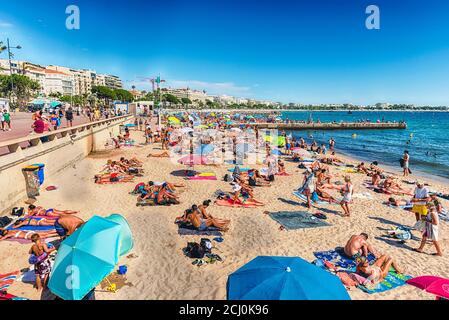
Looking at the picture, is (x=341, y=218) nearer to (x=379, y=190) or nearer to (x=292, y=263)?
(x=379, y=190)

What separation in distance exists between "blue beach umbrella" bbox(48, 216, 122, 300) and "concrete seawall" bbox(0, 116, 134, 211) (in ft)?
17.3

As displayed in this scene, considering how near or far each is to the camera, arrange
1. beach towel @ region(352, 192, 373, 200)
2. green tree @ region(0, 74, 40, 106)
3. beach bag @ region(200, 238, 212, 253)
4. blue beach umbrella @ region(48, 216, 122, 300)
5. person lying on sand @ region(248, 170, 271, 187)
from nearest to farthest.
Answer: blue beach umbrella @ region(48, 216, 122, 300), beach bag @ region(200, 238, 212, 253), beach towel @ region(352, 192, 373, 200), person lying on sand @ region(248, 170, 271, 187), green tree @ region(0, 74, 40, 106)

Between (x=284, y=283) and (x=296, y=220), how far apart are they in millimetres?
5108

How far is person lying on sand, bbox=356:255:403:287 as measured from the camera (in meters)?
5.28

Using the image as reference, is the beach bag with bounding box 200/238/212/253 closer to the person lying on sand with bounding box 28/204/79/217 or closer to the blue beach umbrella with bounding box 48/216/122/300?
the blue beach umbrella with bounding box 48/216/122/300

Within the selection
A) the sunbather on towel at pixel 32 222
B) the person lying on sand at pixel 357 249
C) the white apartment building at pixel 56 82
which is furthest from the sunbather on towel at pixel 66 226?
the white apartment building at pixel 56 82

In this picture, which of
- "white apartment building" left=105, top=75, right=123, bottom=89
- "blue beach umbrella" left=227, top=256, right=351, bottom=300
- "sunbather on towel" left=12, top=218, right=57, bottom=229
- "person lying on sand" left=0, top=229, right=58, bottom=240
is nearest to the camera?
"blue beach umbrella" left=227, top=256, right=351, bottom=300

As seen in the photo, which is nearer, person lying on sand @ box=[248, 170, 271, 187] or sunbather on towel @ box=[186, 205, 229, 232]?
sunbather on towel @ box=[186, 205, 229, 232]

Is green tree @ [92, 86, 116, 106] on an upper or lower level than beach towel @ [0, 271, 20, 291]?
upper

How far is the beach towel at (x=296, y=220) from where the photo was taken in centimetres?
788

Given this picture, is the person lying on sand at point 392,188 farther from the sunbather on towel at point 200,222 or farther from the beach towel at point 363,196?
the sunbather on towel at point 200,222

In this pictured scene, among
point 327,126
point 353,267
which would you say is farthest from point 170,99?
point 353,267

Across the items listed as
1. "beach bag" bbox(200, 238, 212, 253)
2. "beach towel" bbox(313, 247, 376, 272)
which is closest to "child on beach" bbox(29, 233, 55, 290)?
"beach bag" bbox(200, 238, 212, 253)

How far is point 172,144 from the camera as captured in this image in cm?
2089
